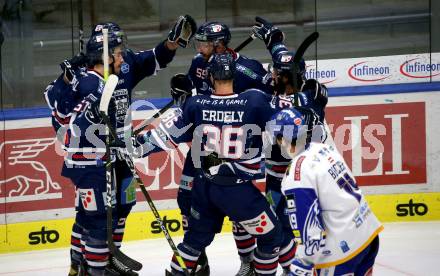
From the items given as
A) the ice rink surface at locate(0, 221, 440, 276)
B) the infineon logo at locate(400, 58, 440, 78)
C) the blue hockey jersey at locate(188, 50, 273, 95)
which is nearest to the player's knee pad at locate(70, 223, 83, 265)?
the ice rink surface at locate(0, 221, 440, 276)

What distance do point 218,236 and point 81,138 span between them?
1940 mm

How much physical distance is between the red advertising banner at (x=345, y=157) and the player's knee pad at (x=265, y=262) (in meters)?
1.96

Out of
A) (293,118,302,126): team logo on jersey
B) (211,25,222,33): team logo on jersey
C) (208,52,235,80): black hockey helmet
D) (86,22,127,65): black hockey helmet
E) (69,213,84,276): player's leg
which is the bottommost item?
(69,213,84,276): player's leg

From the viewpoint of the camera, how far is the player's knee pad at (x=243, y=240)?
18.5ft

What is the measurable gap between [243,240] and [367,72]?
2258 mm

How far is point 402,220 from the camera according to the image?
739 cm

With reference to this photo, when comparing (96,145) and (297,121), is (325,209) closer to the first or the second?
(297,121)

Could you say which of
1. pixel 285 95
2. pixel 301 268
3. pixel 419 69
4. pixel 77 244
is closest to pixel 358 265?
pixel 301 268

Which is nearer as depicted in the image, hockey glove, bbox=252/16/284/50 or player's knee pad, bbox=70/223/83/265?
player's knee pad, bbox=70/223/83/265

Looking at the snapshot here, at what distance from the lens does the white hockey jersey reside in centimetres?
353

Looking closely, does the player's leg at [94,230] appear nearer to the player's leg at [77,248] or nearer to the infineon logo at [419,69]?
the player's leg at [77,248]

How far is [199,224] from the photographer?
16.7 feet

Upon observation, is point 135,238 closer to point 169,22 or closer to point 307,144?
point 169,22

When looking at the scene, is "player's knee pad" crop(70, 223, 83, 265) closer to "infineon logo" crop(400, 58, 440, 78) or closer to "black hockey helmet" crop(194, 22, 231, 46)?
"black hockey helmet" crop(194, 22, 231, 46)
